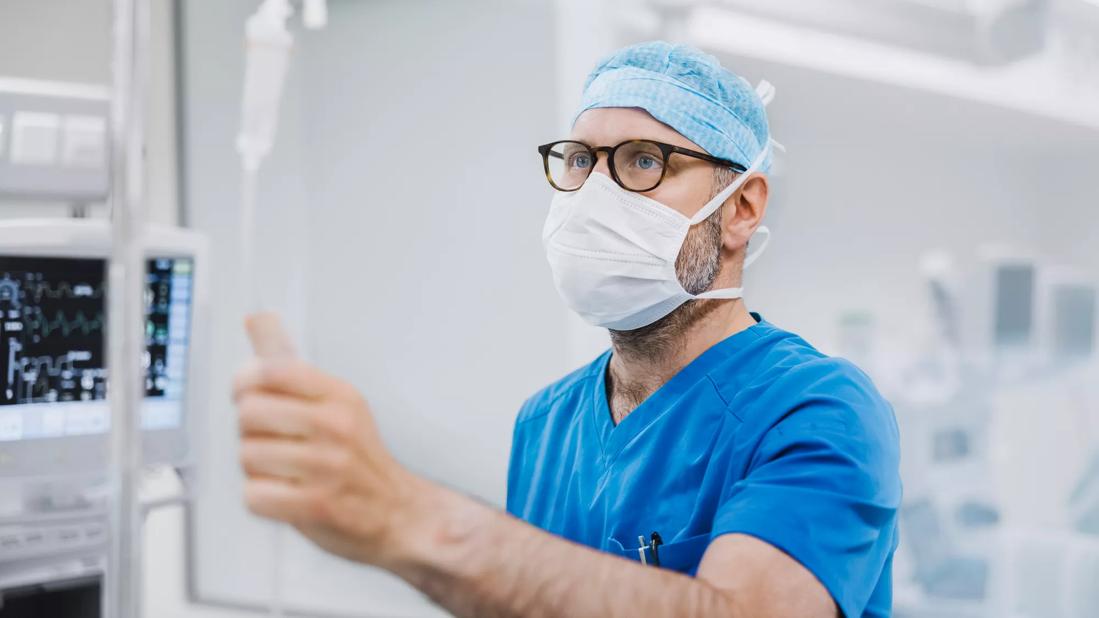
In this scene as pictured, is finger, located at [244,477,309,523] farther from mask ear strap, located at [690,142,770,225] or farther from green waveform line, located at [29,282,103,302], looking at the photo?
green waveform line, located at [29,282,103,302]

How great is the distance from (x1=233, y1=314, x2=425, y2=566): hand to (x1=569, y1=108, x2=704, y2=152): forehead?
26.3 inches

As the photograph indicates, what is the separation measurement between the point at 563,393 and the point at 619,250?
0.91ft

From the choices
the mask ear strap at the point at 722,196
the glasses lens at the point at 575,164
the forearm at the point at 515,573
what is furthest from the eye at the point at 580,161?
the forearm at the point at 515,573

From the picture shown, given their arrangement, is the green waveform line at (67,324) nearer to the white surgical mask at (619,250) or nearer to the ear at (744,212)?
the white surgical mask at (619,250)

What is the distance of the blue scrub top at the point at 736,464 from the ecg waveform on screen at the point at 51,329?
686 mm

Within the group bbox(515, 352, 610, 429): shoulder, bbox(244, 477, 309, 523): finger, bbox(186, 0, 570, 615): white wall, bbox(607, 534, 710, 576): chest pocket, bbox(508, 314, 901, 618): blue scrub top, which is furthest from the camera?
bbox(186, 0, 570, 615): white wall

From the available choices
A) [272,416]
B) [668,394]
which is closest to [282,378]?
[272,416]

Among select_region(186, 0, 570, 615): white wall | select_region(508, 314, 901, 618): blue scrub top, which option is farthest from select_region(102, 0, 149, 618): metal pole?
select_region(186, 0, 570, 615): white wall

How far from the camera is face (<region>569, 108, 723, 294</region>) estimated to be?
105 cm

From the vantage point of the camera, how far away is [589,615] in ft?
1.90

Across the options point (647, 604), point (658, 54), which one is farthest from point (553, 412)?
point (647, 604)

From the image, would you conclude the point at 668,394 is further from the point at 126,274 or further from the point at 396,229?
the point at 396,229

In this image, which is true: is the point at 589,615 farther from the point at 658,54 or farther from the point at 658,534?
the point at 658,54

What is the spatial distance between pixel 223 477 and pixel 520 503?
1.90 metres
